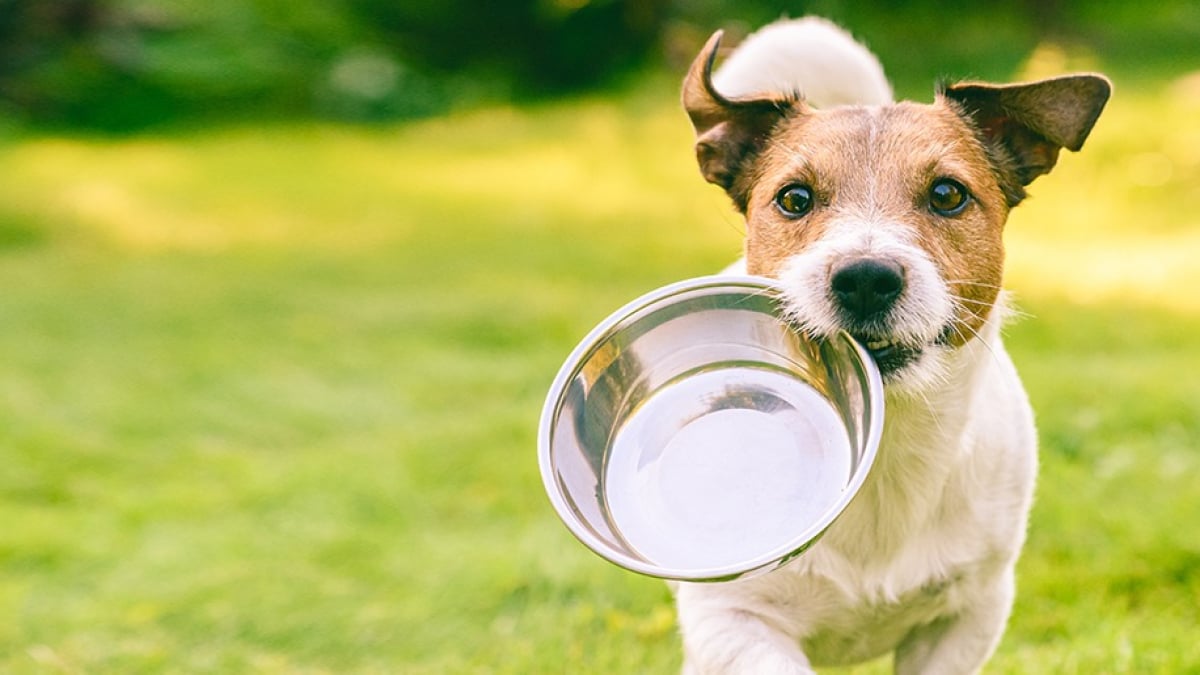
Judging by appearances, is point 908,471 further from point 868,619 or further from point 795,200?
point 795,200

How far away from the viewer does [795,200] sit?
336cm

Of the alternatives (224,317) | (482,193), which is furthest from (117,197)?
(224,317)

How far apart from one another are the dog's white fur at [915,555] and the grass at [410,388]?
65cm

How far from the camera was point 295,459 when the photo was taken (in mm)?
6770

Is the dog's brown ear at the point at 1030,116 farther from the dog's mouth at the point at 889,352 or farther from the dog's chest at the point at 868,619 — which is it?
the dog's chest at the point at 868,619

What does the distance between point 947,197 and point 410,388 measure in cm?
505

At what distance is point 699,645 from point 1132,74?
12049 mm

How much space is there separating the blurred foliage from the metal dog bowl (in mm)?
11517

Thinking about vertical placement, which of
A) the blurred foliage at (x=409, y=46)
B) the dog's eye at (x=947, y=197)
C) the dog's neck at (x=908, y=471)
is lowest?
the dog's neck at (x=908, y=471)

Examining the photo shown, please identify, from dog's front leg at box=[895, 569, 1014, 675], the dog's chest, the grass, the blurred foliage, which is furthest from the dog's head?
the blurred foliage

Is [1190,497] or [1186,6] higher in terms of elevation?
[1186,6]

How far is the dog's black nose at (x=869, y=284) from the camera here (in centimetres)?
296

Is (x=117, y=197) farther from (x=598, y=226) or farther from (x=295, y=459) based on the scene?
(x=295, y=459)

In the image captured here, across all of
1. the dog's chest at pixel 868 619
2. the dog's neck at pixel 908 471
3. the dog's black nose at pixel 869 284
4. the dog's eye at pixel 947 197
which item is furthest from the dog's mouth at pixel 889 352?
the dog's chest at pixel 868 619
